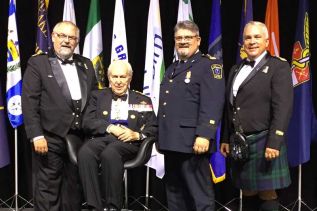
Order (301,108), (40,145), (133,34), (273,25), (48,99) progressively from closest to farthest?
(40,145) → (48,99) → (301,108) → (273,25) → (133,34)

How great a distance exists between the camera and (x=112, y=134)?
10.9ft

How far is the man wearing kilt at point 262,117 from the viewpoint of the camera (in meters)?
3.09

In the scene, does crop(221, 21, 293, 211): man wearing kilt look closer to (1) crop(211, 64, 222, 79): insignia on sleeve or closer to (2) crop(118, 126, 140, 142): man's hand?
(1) crop(211, 64, 222, 79): insignia on sleeve

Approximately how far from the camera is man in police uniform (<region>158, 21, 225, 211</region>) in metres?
3.14

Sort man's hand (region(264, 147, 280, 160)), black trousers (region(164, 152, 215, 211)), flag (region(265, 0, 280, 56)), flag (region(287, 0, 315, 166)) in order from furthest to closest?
1. flag (region(265, 0, 280, 56))
2. flag (region(287, 0, 315, 166))
3. black trousers (region(164, 152, 215, 211))
4. man's hand (region(264, 147, 280, 160))

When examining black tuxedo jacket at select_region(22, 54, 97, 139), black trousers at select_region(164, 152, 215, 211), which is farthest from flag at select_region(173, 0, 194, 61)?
black trousers at select_region(164, 152, 215, 211)

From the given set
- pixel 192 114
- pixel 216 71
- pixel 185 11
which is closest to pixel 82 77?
pixel 192 114

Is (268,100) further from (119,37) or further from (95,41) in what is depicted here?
(95,41)

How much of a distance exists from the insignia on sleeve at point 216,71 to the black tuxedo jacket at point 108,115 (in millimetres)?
594

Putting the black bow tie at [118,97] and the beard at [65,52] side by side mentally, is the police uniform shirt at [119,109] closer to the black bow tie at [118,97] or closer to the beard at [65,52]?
the black bow tie at [118,97]

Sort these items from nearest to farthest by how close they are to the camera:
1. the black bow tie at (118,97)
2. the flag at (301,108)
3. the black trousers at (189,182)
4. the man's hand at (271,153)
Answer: the man's hand at (271,153), the black trousers at (189,182), the black bow tie at (118,97), the flag at (301,108)

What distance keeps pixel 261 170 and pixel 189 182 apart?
0.51m

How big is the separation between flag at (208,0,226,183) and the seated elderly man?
1.25 meters

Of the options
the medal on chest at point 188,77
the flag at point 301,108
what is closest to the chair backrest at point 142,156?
the medal on chest at point 188,77
